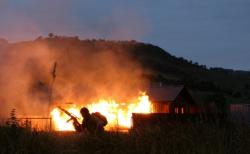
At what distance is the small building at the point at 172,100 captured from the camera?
162ft

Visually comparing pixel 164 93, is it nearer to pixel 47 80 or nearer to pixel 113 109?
pixel 47 80

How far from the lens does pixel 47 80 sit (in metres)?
49.9

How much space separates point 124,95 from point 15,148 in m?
42.0

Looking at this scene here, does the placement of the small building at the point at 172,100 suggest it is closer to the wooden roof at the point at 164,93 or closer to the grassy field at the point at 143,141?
the wooden roof at the point at 164,93

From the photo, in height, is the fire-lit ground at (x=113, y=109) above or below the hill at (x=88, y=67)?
below

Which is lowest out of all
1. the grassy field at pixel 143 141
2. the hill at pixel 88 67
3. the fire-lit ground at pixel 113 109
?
the grassy field at pixel 143 141

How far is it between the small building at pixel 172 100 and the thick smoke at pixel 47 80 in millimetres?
2091

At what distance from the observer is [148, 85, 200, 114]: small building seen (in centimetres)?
4925

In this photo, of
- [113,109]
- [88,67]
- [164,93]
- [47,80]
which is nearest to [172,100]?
[164,93]

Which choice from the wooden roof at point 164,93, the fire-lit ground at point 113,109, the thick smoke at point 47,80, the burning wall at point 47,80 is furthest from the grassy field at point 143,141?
the wooden roof at point 164,93

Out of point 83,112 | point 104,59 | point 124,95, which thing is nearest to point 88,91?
point 124,95

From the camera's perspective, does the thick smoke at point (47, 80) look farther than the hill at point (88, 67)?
No

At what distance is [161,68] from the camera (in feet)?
375

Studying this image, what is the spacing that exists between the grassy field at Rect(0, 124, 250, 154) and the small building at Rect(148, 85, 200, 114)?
3389cm
